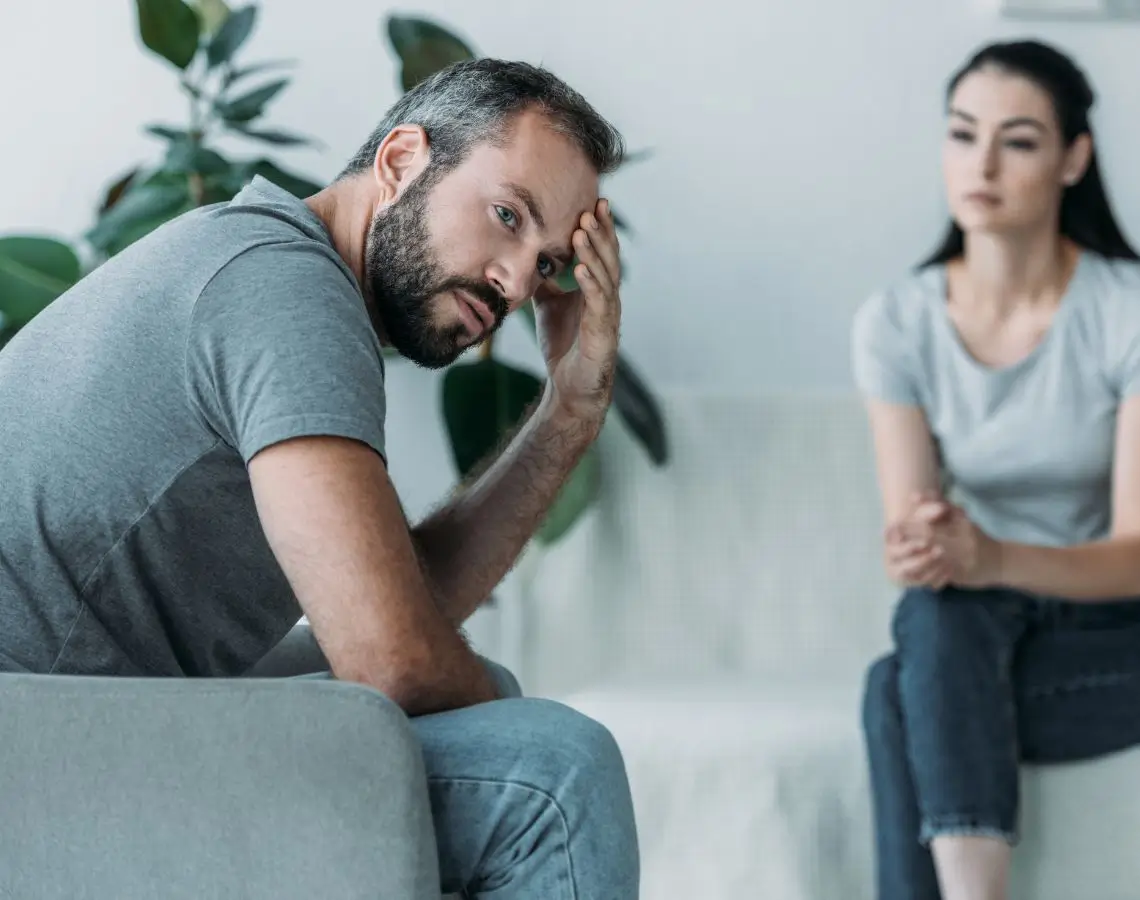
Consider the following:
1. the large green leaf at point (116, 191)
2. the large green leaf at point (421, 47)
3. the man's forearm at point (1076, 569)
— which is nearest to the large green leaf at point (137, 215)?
the large green leaf at point (116, 191)

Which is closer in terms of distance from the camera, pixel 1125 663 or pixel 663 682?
pixel 1125 663

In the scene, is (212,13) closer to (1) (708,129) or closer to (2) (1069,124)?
(1) (708,129)

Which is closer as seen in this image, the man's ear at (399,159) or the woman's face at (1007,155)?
the man's ear at (399,159)


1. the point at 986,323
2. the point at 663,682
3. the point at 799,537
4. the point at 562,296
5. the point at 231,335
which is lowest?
the point at 663,682

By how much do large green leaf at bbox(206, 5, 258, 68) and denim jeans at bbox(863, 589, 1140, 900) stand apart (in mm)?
1334

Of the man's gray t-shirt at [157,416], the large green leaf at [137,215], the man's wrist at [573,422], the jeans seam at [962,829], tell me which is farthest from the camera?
the large green leaf at [137,215]

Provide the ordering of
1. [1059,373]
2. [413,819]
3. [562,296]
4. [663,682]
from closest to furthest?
1. [413,819]
2. [562,296]
3. [1059,373]
4. [663,682]

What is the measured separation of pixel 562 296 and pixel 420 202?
0.28m

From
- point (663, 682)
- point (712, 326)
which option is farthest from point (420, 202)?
point (712, 326)

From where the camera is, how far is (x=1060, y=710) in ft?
5.95

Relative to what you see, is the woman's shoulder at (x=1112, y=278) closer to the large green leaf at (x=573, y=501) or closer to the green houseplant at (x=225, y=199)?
the green houseplant at (x=225, y=199)

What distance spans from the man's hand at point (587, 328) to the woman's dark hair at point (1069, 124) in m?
0.98

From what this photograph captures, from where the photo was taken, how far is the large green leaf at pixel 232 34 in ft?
7.59

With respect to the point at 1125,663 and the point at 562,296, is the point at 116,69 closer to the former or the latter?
the point at 562,296
